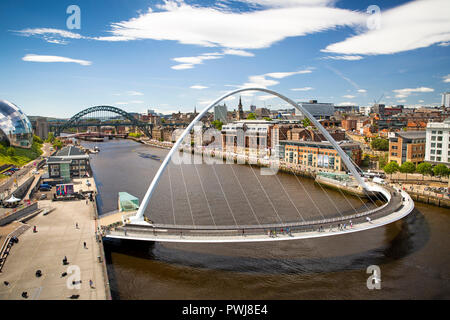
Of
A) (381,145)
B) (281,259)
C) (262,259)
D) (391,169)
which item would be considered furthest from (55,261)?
(381,145)

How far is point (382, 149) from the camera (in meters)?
46.3

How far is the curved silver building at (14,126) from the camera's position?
42191 millimetres

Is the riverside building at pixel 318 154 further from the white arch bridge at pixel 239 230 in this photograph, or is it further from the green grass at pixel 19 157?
the green grass at pixel 19 157

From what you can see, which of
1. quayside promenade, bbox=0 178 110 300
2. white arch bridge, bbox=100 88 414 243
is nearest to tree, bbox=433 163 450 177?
white arch bridge, bbox=100 88 414 243

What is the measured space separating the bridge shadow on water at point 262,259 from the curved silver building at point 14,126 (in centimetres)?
3511

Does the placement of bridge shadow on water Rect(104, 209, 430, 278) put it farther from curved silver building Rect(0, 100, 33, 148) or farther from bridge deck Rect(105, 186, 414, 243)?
curved silver building Rect(0, 100, 33, 148)

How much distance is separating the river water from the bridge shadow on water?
4 centimetres

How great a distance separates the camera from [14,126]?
43562 mm

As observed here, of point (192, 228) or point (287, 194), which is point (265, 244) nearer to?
point (192, 228)

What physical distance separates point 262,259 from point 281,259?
861mm

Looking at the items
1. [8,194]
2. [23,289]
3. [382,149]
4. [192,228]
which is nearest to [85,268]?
[23,289]

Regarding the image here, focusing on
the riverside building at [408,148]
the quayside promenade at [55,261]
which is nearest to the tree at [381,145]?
the riverside building at [408,148]

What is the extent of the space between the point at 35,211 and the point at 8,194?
216 inches
